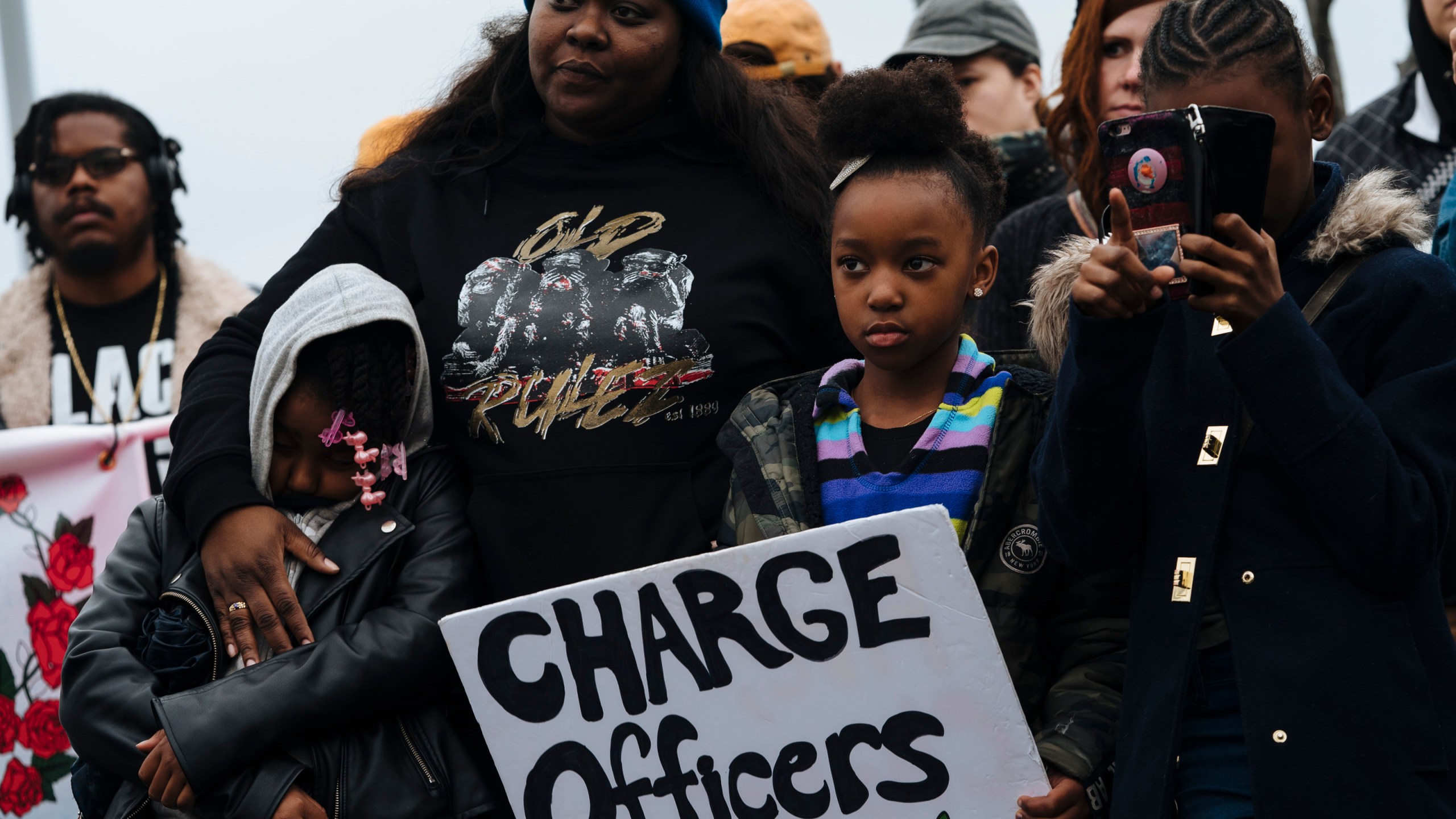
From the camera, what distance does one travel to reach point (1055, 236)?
3730mm

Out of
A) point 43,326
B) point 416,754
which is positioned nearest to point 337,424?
point 416,754

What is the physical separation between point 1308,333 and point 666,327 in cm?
125

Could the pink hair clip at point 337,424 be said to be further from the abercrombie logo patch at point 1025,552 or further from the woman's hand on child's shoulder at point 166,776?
the abercrombie logo patch at point 1025,552

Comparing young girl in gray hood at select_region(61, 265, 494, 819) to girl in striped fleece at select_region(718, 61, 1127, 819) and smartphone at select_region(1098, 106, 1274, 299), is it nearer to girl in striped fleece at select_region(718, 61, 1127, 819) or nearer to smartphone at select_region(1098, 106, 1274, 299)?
girl in striped fleece at select_region(718, 61, 1127, 819)

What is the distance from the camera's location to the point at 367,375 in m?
2.85

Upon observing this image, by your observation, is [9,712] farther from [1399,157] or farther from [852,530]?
[1399,157]

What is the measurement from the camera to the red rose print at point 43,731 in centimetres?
437

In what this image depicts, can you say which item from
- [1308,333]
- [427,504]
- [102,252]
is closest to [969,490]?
[1308,333]

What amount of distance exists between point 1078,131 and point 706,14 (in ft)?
3.88

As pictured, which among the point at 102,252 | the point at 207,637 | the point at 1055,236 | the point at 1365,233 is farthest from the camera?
the point at 102,252

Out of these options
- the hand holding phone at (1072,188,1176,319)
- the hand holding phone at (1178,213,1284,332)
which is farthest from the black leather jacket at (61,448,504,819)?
the hand holding phone at (1178,213,1284,332)

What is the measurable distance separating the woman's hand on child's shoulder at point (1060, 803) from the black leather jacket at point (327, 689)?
1.02 metres

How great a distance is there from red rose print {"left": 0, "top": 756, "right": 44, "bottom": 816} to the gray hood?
2114 mm

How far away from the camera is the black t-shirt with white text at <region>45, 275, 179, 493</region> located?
5184 millimetres
